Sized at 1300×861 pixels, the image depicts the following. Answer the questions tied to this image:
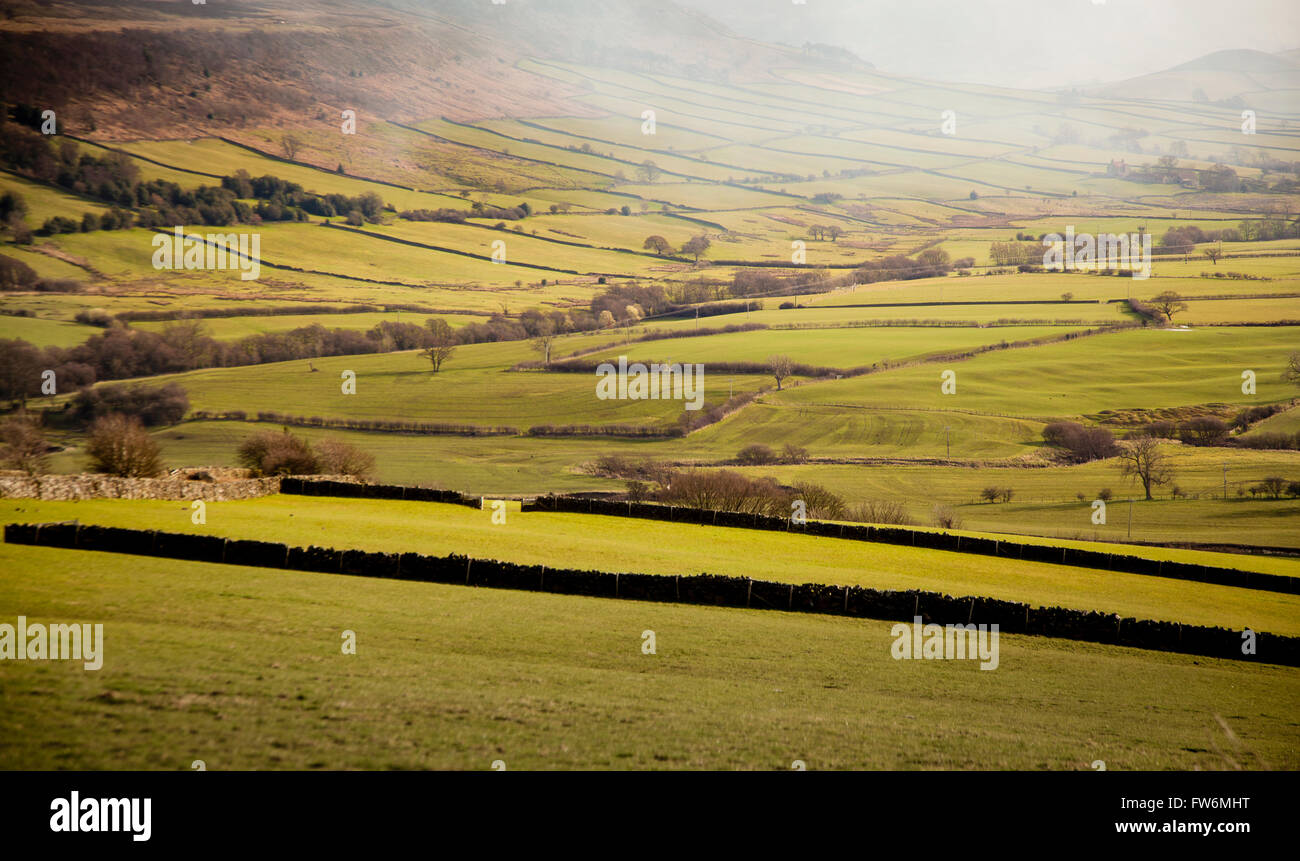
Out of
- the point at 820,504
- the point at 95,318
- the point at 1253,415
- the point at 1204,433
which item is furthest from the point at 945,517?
the point at 95,318

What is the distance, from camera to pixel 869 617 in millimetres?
23984

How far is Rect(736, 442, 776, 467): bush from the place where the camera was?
251 feet

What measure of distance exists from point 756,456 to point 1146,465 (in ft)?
105

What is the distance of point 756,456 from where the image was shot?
77.3 m

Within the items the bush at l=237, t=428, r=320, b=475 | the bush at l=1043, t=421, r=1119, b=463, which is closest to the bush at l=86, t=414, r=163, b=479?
the bush at l=237, t=428, r=320, b=475

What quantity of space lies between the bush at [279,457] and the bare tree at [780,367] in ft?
198

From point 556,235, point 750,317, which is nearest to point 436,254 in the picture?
point 556,235

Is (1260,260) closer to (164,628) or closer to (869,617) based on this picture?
(869,617)

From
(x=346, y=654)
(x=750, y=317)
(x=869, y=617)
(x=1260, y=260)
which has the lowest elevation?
(x=869, y=617)

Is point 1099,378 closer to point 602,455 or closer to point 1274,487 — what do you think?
point 1274,487

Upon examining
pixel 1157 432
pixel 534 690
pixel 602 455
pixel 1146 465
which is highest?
pixel 1157 432

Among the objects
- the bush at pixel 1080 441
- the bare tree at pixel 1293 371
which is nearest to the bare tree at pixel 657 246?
the bush at pixel 1080 441
